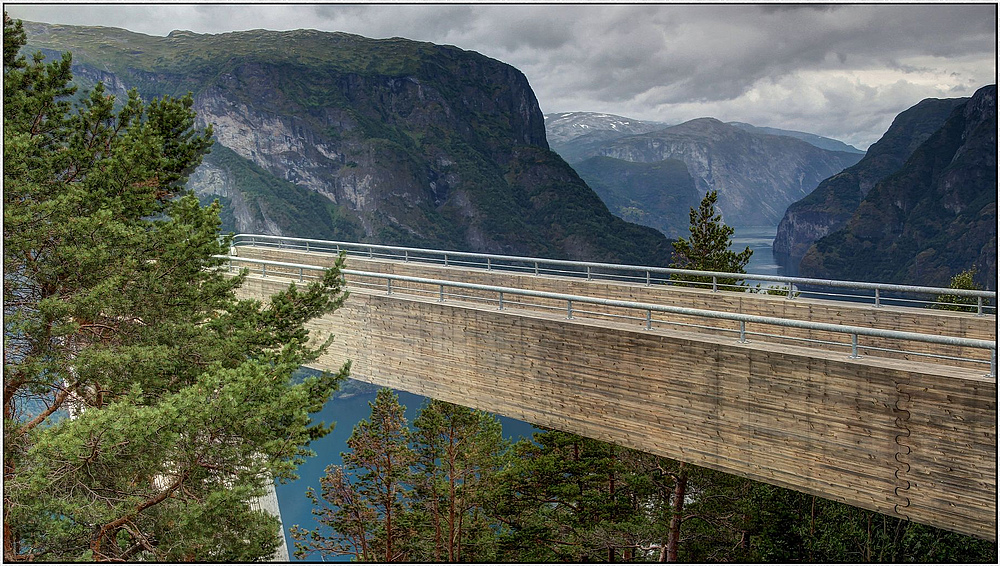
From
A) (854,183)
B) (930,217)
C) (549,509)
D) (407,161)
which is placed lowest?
(549,509)

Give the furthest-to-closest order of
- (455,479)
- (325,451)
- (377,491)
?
(325,451) < (377,491) < (455,479)

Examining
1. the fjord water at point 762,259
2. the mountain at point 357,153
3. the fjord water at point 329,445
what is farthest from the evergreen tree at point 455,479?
the mountain at point 357,153

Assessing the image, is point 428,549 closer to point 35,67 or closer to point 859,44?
point 35,67

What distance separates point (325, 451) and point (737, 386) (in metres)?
86.4

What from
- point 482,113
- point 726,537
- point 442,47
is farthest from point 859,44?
point 442,47

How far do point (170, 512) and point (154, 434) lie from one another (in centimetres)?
126

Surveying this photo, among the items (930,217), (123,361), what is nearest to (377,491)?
(123,361)

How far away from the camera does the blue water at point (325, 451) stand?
73.8 m

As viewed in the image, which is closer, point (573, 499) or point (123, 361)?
point (123, 361)

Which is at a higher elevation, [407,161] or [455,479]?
[407,161]

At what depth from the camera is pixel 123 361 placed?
7.91 metres

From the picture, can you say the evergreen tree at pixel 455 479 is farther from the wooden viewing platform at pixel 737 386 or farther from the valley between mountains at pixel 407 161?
the valley between mountains at pixel 407 161

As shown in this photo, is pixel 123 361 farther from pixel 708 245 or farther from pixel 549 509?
pixel 708 245

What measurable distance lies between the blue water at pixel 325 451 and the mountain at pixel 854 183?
81.6 m
